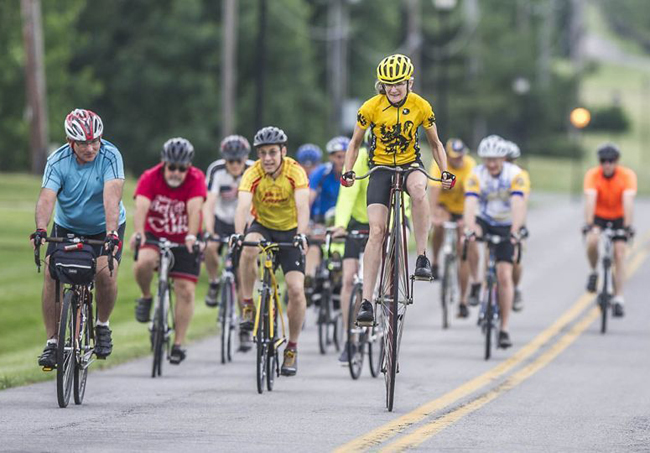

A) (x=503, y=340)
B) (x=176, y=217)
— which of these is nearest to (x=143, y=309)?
(x=176, y=217)

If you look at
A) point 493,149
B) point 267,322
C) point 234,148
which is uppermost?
point 493,149

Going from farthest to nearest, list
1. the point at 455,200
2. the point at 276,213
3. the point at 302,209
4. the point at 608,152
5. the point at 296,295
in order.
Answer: the point at 455,200
the point at 608,152
the point at 276,213
the point at 296,295
the point at 302,209

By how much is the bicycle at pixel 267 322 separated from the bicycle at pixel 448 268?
6523 mm

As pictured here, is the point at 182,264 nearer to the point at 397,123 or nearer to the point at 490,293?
the point at 490,293

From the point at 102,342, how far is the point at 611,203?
9.66 m

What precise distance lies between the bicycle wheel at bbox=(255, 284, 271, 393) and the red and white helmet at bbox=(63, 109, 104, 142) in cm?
223

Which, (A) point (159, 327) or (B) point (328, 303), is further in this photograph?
(B) point (328, 303)

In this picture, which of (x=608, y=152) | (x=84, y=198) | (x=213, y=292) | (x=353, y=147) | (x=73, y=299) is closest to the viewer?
(x=353, y=147)

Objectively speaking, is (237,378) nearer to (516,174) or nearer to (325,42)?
(516,174)

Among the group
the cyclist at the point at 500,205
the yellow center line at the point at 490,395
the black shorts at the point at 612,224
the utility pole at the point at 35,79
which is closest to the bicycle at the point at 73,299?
the yellow center line at the point at 490,395

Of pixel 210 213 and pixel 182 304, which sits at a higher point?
pixel 210 213

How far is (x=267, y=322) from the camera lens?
1400 centimetres

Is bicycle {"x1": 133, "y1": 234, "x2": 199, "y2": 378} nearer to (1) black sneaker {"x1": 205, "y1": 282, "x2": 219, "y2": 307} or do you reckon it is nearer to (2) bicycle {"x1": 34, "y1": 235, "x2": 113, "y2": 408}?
(2) bicycle {"x1": 34, "y1": 235, "x2": 113, "y2": 408}

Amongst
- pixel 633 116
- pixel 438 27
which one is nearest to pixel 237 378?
pixel 438 27
